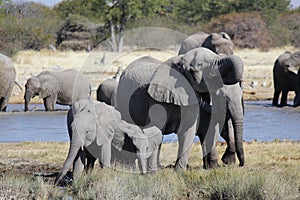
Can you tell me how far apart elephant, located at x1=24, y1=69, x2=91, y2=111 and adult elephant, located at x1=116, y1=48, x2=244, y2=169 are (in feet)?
34.0

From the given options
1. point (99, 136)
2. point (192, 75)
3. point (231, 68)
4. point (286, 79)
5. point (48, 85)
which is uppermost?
point (231, 68)

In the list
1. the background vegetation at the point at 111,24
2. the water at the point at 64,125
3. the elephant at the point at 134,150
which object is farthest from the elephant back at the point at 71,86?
the background vegetation at the point at 111,24

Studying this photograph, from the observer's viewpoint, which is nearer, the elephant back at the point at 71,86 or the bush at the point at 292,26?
the elephant back at the point at 71,86

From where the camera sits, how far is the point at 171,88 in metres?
9.59

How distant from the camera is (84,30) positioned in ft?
167

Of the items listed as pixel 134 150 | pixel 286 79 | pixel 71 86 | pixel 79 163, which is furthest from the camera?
pixel 286 79

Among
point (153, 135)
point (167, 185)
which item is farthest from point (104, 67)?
point (167, 185)

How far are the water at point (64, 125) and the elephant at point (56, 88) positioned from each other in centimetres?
42

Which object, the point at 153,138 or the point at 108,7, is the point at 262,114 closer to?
the point at 153,138

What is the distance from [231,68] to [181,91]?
78 cm

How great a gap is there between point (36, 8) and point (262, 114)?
36837mm

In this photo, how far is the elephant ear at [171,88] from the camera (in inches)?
375

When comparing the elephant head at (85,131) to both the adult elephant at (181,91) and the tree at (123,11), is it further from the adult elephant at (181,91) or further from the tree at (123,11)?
the tree at (123,11)

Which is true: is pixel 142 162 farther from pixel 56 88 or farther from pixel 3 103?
pixel 56 88
